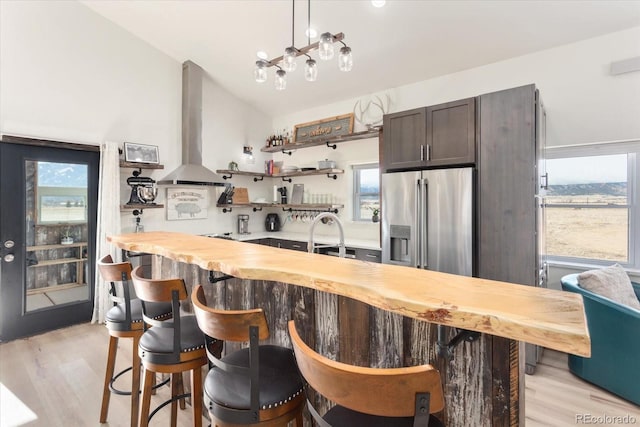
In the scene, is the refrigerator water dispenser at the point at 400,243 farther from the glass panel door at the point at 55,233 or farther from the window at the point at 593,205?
the glass panel door at the point at 55,233

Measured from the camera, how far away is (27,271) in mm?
3521

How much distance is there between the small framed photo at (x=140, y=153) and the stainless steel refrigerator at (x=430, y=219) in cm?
309

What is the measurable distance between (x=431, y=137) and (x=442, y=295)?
2680 millimetres

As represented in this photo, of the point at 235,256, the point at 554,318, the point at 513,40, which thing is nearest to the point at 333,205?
the point at 513,40

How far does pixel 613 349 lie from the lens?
8.07 feet

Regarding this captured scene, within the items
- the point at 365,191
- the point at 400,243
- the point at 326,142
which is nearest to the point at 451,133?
the point at 400,243

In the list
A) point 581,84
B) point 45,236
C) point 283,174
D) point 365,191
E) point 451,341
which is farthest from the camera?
point 283,174

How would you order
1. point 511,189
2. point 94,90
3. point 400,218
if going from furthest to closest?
1. point 94,90
2. point 400,218
3. point 511,189

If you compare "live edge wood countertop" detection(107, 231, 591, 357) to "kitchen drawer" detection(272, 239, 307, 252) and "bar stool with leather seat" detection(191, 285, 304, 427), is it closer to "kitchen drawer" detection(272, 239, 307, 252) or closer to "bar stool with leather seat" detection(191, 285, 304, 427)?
"bar stool with leather seat" detection(191, 285, 304, 427)

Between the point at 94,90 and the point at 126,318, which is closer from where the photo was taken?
the point at 126,318

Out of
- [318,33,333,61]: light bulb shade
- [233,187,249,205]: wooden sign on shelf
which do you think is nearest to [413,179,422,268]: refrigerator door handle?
[318,33,333,61]: light bulb shade

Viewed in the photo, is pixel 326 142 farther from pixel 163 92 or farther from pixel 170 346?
pixel 170 346

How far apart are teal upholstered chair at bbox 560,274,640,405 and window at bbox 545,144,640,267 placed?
938 millimetres

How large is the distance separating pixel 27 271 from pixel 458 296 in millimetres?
4463
